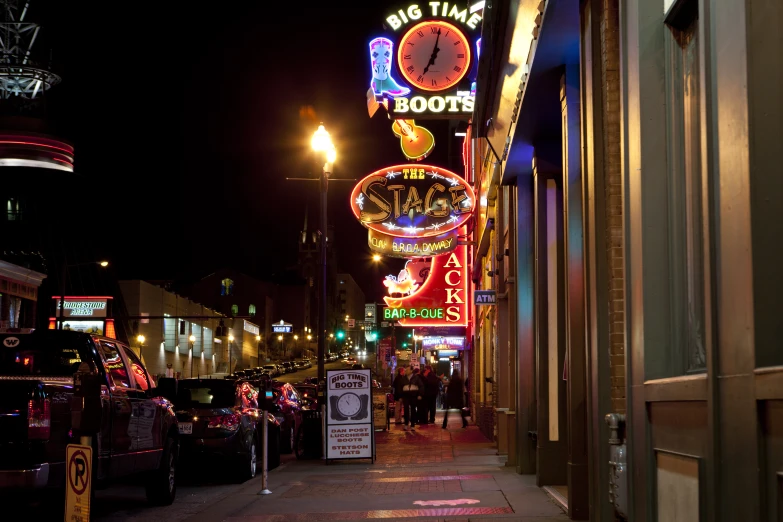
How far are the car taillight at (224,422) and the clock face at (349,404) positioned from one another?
2.43m

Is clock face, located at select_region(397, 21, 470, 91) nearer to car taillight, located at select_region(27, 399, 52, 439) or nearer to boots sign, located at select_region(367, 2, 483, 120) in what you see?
boots sign, located at select_region(367, 2, 483, 120)

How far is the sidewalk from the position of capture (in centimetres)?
1047

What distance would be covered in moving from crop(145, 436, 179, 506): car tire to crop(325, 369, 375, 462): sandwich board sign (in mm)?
4737

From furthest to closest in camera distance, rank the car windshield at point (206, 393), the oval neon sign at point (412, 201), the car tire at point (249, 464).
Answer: the oval neon sign at point (412, 201)
the car windshield at point (206, 393)
the car tire at point (249, 464)

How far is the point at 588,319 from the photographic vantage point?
7.73 meters

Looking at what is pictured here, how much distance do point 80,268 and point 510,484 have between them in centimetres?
5131

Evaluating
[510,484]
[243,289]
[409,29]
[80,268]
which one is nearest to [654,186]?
[510,484]

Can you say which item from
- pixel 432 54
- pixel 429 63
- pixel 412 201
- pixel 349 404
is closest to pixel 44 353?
pixel 349 404

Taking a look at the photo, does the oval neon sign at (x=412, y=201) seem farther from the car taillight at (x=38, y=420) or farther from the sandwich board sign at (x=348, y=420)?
the car taillight at (x=38, y=420)

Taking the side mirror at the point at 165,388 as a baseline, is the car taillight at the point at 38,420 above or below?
below

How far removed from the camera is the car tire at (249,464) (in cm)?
1514

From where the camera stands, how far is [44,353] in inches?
400

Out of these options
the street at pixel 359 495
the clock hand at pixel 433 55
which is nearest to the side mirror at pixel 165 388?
the street at pixel 359 495

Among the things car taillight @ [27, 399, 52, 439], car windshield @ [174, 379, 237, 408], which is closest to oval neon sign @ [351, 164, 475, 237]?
car windshield @ [174, 379, 237, 408]
